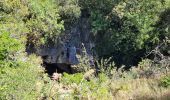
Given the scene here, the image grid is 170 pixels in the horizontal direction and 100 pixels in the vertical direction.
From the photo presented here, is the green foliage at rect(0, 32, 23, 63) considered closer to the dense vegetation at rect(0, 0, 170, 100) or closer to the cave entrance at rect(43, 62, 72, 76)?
the dense vegetation at rect(0, 0, 170, 100)

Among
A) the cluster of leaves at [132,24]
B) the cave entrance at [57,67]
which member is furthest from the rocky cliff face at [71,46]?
the cluster of leaves at [132,24]

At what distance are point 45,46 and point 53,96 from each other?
11.9 metres

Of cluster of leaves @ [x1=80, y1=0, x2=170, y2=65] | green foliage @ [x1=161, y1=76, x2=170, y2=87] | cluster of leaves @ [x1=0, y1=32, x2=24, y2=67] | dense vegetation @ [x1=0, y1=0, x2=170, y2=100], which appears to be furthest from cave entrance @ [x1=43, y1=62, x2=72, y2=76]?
green foliage @ [x1=161, y1=76, x2=170, y2=87]

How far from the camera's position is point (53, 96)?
7.31m

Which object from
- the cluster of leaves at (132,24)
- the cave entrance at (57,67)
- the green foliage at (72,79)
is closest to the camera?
the green foliage at (72,79)

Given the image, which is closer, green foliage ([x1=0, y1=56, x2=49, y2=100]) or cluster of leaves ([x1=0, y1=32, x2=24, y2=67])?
green foliage ([x1=0, y1=56, x2=49, y2=100])

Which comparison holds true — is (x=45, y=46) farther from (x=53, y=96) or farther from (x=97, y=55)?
(x=53, y=96)

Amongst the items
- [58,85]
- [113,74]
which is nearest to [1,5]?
[113,74]

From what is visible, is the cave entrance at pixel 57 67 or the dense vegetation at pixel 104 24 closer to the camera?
the dense vegetation at pixel 104 24

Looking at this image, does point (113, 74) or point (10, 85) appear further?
point (113, 74)

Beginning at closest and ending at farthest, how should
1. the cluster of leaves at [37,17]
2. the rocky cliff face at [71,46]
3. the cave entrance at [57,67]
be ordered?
the cluster of leaves at [37,17]
the rocky cliff face at [71,46]
the cave entrance at [57,67]

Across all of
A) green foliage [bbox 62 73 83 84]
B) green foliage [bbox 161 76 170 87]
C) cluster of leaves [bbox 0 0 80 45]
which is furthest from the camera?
cluster of leaves [bbox 0 0 80 45]

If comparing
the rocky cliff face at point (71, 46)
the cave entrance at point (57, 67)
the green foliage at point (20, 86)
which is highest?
the rocky cliff face at point (71, 46)

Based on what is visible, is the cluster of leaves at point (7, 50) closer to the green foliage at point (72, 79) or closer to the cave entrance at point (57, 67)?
the green foliage at point (72, 79)
